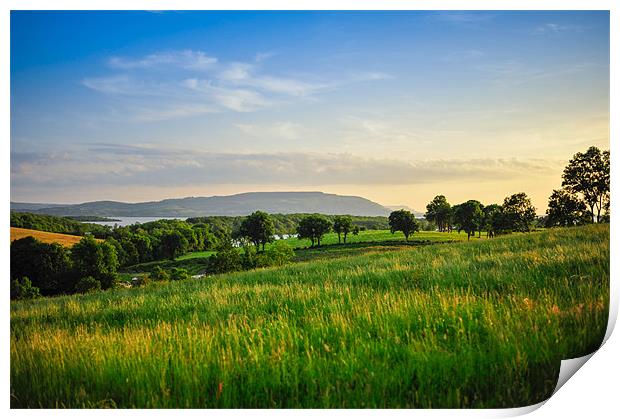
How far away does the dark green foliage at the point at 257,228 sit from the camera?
804 centimetres

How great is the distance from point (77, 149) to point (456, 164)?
18.9ft

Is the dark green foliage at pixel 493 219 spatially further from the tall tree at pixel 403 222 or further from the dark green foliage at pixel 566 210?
the tall tree at pixel 403 222

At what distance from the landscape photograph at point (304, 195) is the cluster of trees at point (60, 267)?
0.12 feet

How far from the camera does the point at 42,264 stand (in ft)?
20.9

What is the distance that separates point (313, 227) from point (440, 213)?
2458mm

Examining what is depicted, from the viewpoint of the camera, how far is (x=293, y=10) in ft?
19.9

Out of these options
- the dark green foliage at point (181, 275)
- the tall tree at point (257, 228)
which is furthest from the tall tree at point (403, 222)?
the dark green foliage at point (181, 275)

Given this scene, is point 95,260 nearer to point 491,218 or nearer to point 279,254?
point 279,254

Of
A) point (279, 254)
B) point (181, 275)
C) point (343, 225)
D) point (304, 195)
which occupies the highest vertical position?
point (304, 195)

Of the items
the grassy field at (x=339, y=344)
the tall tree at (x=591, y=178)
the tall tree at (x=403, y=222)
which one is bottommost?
the grassy field at (x=339, y=344)

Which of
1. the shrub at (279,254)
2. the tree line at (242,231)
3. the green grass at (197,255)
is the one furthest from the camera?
the shrub at (279,254)

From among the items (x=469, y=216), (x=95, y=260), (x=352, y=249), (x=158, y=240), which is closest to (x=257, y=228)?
(x=158, y=240)
